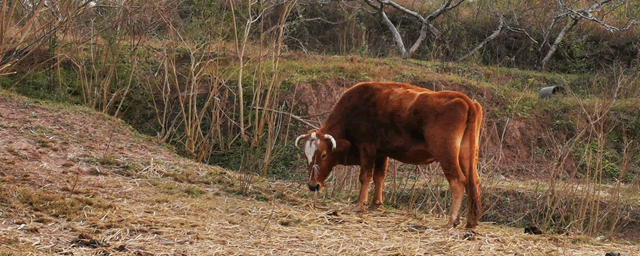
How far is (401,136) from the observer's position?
24.3ft

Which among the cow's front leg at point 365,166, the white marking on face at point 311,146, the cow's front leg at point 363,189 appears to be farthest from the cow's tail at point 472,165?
the white marking on face at point 311,146

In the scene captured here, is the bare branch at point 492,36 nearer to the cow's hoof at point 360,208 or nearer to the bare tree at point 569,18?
the bare tree at point 569,18

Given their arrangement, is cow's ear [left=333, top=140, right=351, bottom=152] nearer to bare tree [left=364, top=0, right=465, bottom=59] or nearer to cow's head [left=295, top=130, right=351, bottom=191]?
cow's head [left=295, top=130, right=351, bottom=191]

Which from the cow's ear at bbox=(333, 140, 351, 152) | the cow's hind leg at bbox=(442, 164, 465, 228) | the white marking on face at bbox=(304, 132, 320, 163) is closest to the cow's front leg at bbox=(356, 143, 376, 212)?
the cow's ear at bbox=(333, 140, 351, 152)

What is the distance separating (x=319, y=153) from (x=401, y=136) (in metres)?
0.88

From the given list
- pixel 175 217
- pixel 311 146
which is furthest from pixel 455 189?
pixel 175 217

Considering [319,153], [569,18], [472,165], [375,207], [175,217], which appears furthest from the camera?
[569,18]

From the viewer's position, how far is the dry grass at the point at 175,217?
564 cm

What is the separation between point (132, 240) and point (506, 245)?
3.13 m

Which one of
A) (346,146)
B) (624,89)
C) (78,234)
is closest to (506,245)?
(346,146)

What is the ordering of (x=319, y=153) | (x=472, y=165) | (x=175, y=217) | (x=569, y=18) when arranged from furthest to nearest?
(x=569, y=18), (x=319, y=153), (x=472, y=165), (x=175, y=217)

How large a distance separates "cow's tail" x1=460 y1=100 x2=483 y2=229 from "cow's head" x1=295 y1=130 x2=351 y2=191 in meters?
1.31

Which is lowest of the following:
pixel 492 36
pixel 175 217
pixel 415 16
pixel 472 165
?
pixel 175 217

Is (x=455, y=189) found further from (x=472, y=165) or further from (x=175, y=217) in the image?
(x=175, y=217)
